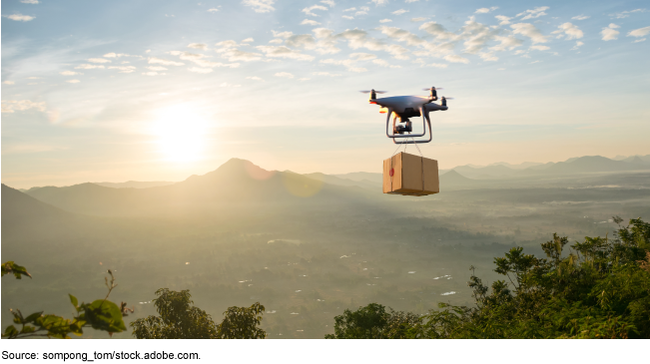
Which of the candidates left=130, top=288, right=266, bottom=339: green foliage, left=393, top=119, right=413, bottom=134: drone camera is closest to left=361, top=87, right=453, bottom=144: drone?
left=393, top=119, right=413, bottom=134: drone camera

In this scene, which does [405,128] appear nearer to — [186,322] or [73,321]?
[73,321]

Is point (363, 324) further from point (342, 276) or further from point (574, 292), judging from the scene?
point (342, 276)

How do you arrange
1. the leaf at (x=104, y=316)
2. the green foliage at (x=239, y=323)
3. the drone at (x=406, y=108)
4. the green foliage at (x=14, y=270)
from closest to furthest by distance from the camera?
the leaf at (x=104, y=316), the green foliage at (x=14, y=270), the drone at (x=406, y=108), the green foliage at (x=239, y=323)

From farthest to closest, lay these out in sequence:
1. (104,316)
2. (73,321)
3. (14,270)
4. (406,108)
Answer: (406,108) → (14,270) → (73,321) → (104,316)

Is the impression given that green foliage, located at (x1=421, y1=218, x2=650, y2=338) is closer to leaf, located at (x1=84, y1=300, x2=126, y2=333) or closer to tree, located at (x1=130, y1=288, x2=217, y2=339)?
leaf, located at (x1=84, y1=300, x2=126, y2=333)

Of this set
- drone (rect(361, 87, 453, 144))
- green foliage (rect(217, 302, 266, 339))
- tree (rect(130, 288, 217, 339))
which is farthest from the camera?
green foliage (rect(217, 302, 266, 339))

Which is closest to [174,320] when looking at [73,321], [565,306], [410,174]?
[410,174]

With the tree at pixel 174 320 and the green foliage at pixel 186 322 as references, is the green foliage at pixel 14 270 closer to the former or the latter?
the green foliage at pixel 186 322

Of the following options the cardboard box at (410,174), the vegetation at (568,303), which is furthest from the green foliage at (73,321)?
the vegetation at (568,303)
